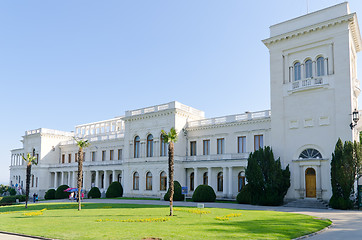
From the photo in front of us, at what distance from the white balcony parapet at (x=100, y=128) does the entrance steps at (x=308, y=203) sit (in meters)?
43.9


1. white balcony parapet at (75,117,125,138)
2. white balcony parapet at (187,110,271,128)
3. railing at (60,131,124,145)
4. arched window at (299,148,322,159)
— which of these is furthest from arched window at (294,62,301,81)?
white balcony parapet at (75,117,125,138)

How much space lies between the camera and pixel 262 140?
4400 centimetres

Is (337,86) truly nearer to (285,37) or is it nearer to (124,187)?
(285,37)

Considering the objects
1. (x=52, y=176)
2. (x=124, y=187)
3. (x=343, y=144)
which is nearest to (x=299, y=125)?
(x=343, y=144)

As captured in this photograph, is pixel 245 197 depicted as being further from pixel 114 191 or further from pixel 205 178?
pixel 114 191

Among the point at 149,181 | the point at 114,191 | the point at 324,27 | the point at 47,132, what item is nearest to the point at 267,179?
the point at 324,27

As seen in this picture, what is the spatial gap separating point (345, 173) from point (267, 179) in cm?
746

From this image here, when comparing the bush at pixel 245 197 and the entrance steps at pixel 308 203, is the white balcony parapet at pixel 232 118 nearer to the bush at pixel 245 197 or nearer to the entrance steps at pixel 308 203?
the bush at pixel 245 197

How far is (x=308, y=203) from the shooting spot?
3262 cm

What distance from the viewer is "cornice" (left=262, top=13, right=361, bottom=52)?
33312 millimetres

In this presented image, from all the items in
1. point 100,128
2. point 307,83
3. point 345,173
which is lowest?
point 345,173

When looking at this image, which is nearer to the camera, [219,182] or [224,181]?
[224,181]

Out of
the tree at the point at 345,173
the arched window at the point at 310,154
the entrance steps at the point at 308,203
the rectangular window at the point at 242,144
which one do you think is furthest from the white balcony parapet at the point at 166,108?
the tree at the point at 345,173

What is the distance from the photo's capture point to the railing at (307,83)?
34531 millimetres
